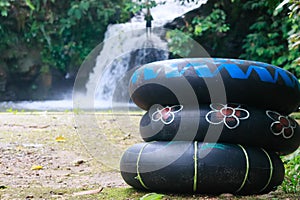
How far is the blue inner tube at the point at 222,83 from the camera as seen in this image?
2229 mm

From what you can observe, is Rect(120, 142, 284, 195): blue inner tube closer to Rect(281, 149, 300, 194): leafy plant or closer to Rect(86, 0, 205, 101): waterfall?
Rect(281, 149, 300, 194): leafy plant

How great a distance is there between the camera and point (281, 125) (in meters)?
2.29

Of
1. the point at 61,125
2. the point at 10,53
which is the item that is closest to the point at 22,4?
the point at 10,53

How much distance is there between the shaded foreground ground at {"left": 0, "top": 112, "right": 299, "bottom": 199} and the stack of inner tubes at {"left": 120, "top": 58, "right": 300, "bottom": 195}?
0.10m

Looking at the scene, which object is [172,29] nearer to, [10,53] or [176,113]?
[10,53]

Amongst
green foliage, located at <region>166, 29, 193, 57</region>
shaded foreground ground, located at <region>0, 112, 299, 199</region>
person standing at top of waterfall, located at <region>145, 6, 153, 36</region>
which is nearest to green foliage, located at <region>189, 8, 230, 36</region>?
green foliage, located at <region>166, 29, 193, 57</region>

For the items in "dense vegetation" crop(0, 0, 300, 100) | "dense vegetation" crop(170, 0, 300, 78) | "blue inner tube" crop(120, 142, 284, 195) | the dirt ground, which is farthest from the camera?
"dense vegetation" crop(0, 0, 300, 100)

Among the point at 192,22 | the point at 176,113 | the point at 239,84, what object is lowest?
the point at 176,113

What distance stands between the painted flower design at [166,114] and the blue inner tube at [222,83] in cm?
4

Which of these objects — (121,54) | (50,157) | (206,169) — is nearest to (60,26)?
(121,54)

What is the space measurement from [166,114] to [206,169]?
1.35 feet

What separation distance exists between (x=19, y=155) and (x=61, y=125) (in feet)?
5.17

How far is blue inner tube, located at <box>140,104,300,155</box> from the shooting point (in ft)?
7.17

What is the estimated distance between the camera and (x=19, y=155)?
3.34m
